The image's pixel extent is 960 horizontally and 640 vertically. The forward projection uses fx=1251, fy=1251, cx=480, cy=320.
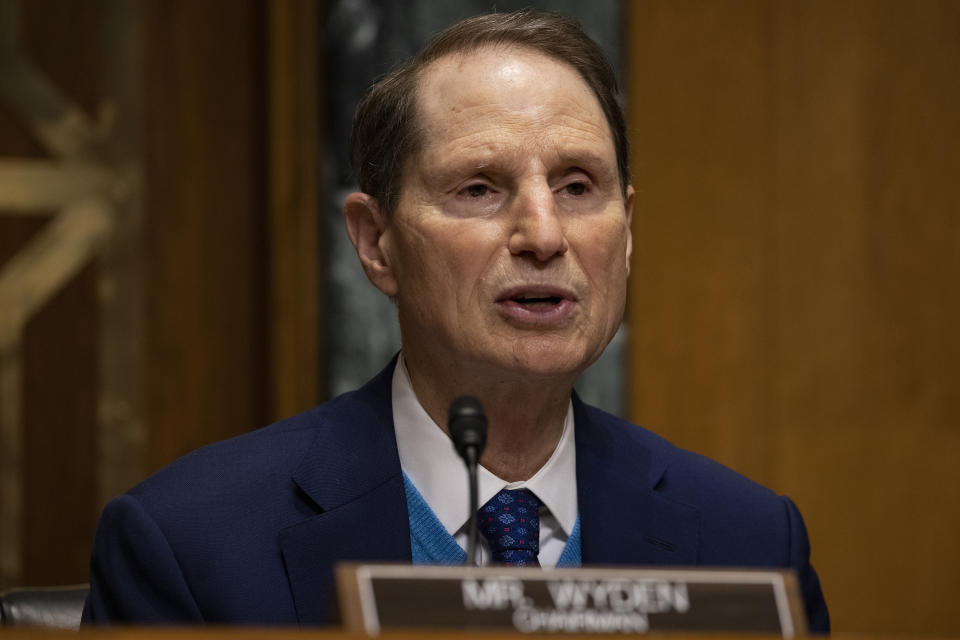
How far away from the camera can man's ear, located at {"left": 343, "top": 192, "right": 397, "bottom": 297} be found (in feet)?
6.64

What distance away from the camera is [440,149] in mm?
1890

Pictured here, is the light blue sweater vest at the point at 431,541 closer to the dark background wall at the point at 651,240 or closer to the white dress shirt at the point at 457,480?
the white dress shirt at the point at 457,480

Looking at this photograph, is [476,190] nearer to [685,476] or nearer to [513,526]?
[513,526]

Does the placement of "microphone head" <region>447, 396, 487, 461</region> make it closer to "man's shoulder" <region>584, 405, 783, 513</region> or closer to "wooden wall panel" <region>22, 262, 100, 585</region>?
"man's shoulder" <region>584, 405, 783, 513</region>

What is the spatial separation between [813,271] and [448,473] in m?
2.01

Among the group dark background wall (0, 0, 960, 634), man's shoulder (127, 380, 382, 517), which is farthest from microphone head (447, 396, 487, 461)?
dark background wall (0, 0, 960, 634)

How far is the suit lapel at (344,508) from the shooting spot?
1.73 meters

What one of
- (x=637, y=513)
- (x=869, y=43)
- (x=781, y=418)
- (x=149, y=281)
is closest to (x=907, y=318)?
(x=781, y=418)

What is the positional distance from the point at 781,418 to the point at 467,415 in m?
2.29

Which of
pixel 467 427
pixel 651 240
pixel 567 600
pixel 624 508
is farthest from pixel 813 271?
pixel 567 600

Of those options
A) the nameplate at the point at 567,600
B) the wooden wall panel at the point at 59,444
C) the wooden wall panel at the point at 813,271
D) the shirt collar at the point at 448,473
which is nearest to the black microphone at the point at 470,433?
the nameplate at the point at 567,600

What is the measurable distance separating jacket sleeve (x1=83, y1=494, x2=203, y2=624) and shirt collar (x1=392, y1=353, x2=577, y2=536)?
0.38 metres

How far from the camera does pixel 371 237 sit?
2.07 m

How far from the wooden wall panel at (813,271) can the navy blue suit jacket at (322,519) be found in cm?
145
